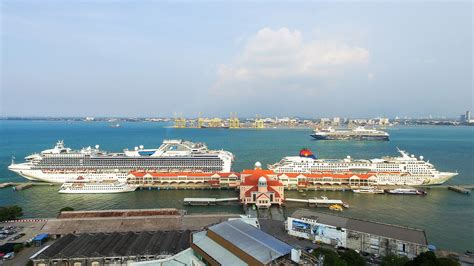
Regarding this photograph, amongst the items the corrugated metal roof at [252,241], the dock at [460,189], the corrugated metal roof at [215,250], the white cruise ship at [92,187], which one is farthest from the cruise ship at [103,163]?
the dock at [460,189]

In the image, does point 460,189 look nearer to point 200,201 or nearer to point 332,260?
point 332,260

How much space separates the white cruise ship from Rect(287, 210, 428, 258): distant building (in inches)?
684

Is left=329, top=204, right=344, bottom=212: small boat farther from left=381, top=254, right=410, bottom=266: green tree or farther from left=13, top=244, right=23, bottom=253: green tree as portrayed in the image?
left=13, top=244, right=23, bottom=253: green tree

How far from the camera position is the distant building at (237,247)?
10047mm

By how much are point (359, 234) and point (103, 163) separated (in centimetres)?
2759

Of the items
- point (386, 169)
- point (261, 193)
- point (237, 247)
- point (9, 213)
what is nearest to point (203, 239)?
point (237, 247)

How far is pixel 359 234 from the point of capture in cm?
1507

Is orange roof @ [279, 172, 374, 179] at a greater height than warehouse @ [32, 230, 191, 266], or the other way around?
orange roof @ [279, 172, 374, 179]

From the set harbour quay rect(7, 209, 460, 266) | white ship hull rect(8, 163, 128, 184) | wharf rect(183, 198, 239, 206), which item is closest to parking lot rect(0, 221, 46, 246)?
harbour quay rect(7, 209, 460, 266)

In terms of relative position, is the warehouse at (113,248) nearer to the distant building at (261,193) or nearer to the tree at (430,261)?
the distant building at (261,193)

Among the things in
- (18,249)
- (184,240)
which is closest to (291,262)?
(184,240)

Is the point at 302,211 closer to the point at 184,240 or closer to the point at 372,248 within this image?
the point at 372,248

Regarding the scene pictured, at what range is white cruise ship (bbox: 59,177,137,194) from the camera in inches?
1046

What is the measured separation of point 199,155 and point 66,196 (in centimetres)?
1373
